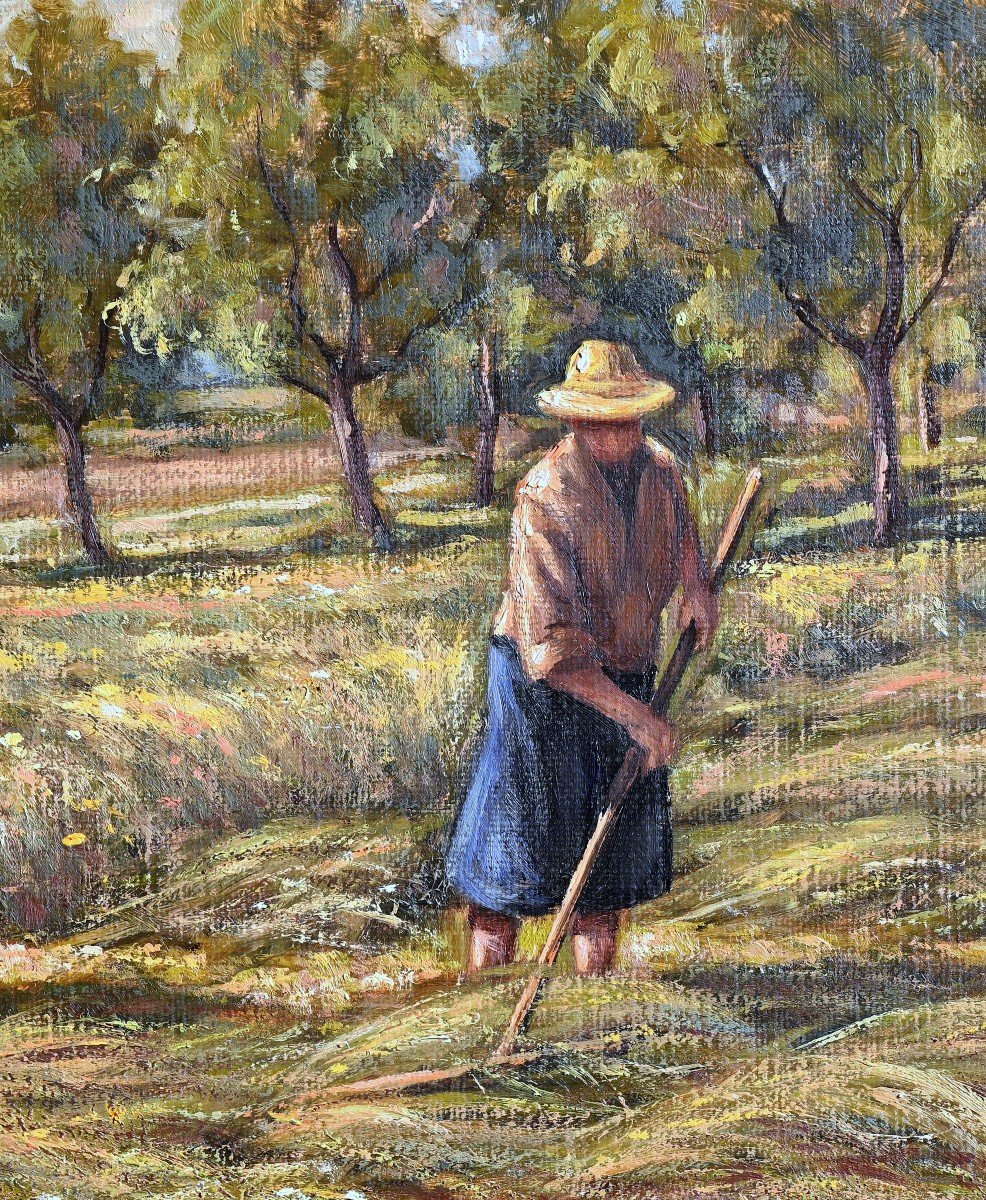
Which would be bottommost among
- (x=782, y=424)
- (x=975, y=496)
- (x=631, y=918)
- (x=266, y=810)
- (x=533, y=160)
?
(x=631, y=918)

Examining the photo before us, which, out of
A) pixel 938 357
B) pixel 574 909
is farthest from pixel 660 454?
pixel 574 909

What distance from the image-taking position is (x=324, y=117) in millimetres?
3109

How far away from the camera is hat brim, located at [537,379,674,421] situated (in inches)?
115

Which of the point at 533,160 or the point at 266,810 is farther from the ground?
the point at 533,160

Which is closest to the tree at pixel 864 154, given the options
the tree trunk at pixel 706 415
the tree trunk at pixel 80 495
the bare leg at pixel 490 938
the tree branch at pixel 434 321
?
the tree trunk at pixel 706 415

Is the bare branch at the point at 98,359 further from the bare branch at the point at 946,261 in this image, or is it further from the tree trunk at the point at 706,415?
the bare branch at the point at 946,261

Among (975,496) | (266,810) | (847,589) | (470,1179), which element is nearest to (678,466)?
(847,589)

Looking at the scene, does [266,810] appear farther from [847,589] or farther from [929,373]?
[929,373]

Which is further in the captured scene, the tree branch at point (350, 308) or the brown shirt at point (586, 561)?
the tree branch at point (350, 308)

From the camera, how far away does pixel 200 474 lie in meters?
3.18

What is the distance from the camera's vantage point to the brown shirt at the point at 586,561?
2.95 metres

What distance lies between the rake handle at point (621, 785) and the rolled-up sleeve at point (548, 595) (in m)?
0.26

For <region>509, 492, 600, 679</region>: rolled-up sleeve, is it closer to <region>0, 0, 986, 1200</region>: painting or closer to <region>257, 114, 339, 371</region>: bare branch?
<region>0, 0, 986, 1200</region>: painting

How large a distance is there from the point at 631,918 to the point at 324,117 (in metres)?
2.51
